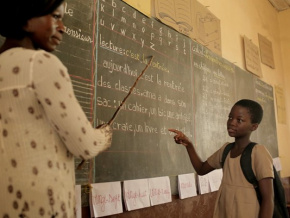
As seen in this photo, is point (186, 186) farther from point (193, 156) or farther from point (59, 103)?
point (59, 103)

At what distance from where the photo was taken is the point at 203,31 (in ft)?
9.45

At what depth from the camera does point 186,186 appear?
7.60 ft

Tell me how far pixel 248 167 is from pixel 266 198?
0.61 feet

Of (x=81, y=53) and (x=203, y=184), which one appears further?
(x=203, y=184)

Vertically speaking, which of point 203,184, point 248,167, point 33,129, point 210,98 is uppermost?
point 210,98

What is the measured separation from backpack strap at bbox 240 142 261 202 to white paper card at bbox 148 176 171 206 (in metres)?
0.62

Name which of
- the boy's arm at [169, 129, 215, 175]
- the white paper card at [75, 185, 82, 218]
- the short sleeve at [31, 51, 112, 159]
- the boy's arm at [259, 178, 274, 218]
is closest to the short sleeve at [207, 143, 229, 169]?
the boy's arm at [169, 129, 215, 175]

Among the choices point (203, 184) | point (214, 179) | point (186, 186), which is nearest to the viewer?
point (186, 186)

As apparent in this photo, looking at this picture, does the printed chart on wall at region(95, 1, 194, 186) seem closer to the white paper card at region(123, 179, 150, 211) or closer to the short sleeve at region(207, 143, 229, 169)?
the white paper card at region(123, 179, 150, 211)

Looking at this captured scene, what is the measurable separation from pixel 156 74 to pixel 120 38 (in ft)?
1.37

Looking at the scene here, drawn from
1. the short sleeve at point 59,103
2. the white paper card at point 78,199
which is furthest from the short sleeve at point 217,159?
the short sleeve at point 59,103

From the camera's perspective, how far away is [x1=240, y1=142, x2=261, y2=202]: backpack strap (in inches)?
64.1

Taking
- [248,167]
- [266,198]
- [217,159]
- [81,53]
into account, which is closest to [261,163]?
[248,167]

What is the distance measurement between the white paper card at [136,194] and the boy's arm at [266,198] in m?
0.70
